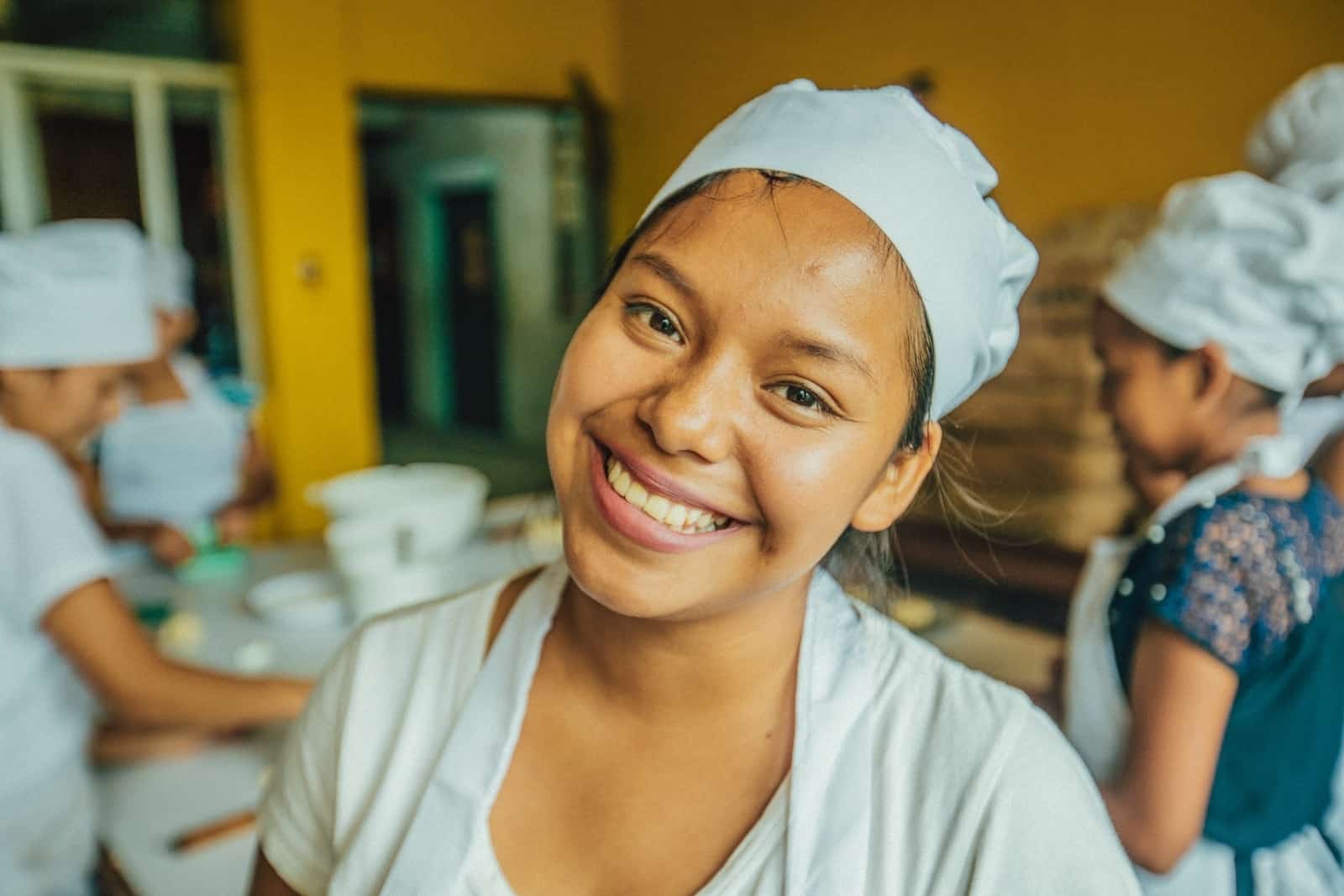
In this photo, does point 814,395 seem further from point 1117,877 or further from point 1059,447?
point 1059,447

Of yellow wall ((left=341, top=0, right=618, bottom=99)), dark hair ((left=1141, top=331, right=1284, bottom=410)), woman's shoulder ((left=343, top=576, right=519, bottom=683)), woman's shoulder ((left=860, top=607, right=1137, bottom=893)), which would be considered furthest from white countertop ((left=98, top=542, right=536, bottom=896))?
yellow wall ((left=341, top=0, right=618, bottom=99))

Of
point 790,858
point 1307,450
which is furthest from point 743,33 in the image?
point 790,858

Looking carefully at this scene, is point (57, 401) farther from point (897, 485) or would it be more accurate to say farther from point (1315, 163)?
point (1315, 163)

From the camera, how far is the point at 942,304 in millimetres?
868

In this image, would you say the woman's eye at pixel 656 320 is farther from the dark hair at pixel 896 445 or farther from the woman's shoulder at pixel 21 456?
the woman's shoulder at pixel 21 456

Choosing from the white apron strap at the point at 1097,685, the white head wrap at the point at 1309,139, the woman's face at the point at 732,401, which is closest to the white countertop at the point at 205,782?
the woman's face at the point at 732,401

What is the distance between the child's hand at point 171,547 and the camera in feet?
7.92

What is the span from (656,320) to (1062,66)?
3940mm

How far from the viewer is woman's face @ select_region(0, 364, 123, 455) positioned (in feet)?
5.82

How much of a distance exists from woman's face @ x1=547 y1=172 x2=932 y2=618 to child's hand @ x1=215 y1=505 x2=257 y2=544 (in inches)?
89.8

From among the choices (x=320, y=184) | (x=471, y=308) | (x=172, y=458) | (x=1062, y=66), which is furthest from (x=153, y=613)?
(x=471, y=308)

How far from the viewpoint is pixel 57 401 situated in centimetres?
183

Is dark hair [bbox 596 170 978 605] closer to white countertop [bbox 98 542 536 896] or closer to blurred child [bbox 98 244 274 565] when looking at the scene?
white countertop [bbox 98 542 536 896]

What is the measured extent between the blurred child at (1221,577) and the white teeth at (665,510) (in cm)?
76
